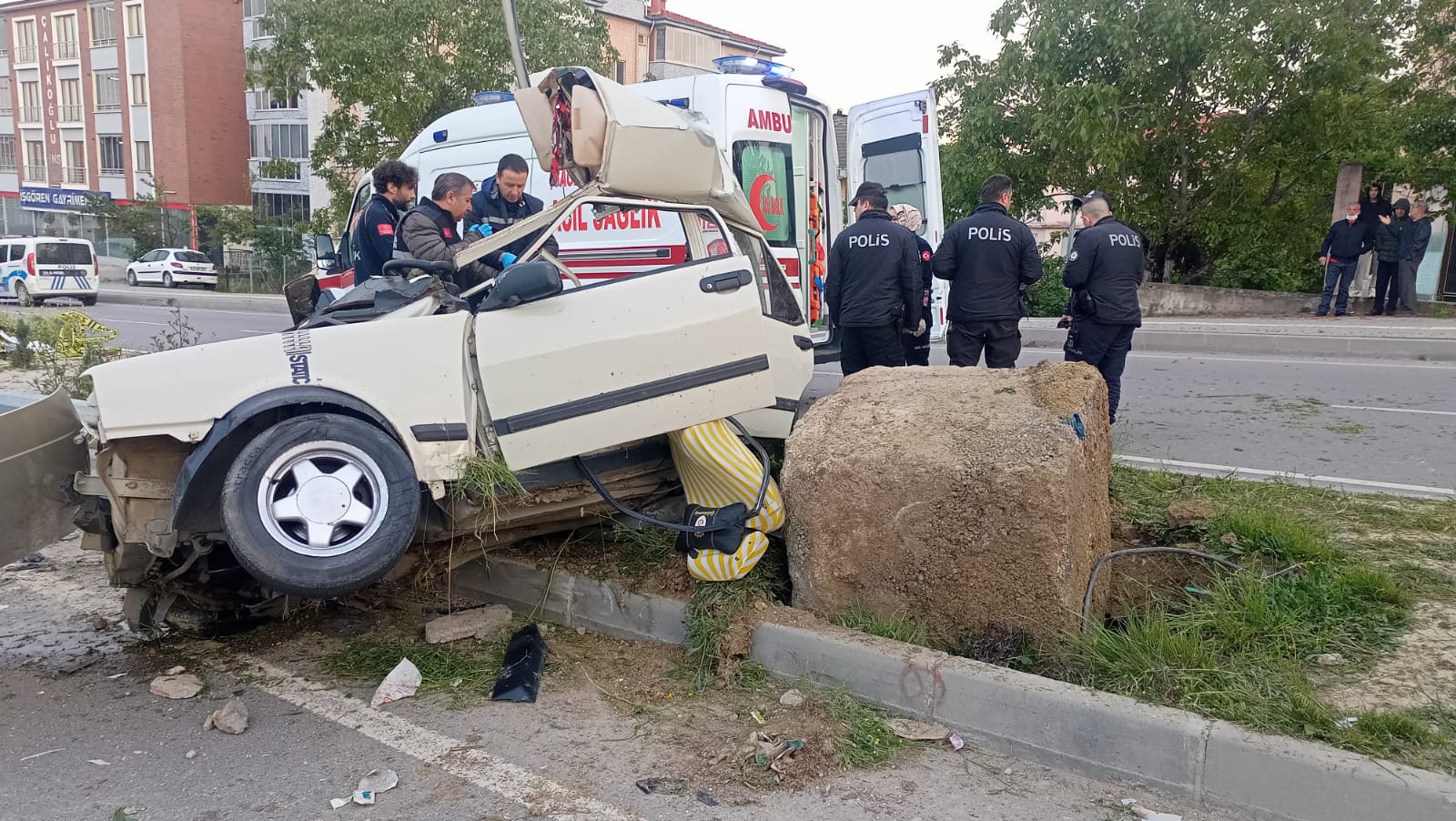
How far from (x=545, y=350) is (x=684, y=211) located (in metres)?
1.07

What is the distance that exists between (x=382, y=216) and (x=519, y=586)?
107 inches

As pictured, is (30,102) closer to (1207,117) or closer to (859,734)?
(1207,117)

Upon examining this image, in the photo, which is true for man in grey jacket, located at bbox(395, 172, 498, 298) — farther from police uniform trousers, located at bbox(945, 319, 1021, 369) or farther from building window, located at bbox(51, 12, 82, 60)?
building window, located at bbox(51, 12, 82, 60)

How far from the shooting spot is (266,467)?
354cm

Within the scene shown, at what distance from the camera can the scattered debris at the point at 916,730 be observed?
3417 millimetres

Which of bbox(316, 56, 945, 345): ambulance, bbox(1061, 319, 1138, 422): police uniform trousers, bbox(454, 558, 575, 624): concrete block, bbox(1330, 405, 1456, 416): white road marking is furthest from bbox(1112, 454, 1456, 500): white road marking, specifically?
bbox(454, 558, 575, 624): concrete block

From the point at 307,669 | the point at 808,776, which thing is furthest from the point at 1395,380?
the point at 307,669

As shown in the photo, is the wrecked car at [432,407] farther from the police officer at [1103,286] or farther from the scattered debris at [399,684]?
the police officer at [1103,286]

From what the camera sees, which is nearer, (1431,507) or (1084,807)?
(1084,807)

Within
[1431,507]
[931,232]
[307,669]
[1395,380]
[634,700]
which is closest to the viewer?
[634,700]

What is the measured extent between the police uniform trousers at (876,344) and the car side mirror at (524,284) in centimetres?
332

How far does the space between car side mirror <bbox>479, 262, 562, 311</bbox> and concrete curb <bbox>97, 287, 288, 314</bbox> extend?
74.9 ft

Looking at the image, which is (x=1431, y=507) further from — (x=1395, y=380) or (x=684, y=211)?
(x=1395, y=380)

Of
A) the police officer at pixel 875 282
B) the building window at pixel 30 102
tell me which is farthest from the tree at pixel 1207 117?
the building window at pixel 30 102
